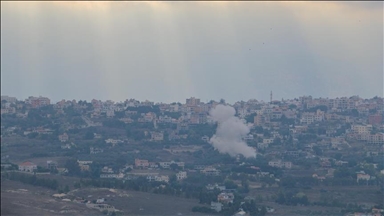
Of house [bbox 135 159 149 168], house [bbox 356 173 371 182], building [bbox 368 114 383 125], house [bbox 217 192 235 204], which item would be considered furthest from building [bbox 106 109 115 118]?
house [bbox 217 192 235 204]

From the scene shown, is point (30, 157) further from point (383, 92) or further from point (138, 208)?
point (383, 92)


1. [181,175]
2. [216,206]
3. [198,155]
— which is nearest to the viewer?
[216,206]

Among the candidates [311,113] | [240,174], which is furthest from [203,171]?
[311,113]

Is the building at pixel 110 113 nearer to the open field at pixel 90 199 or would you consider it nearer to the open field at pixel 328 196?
the open field at pixel 328 196

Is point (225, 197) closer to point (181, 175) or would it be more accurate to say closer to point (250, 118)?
point (181, 175)

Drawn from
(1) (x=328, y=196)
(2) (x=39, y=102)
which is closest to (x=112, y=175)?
(1) (x=328, y=196)
